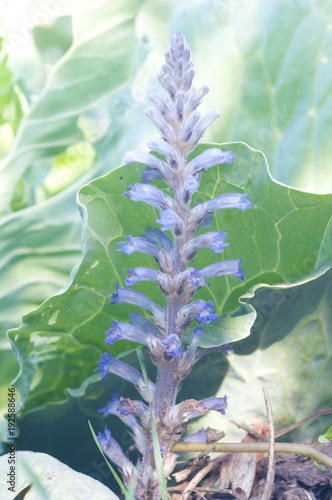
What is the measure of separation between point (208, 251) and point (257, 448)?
26.3 inches

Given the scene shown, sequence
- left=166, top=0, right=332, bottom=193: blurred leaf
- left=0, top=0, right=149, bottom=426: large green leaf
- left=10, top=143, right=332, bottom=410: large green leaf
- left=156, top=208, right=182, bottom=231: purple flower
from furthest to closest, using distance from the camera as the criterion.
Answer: left=0, top=0, right=149, bottom=426: large green leaf, left=166, top=0, right=332, bottom=193: blurred leaf, left=10, top=143, right=332, bottom=410: large green leaf, left=156, top=208, right=182, bottom=231: purple flower

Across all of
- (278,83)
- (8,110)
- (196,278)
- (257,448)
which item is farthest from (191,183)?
(8,110)

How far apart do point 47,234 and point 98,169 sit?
47 centimetres

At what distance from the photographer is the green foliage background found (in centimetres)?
176

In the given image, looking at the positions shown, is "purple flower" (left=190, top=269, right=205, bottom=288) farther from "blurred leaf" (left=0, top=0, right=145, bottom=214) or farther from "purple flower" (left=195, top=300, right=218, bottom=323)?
"blurred leaf" (left=0, top=0, right=145, bottom=214)

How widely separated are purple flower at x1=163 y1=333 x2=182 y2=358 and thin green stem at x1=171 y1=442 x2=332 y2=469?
34cm

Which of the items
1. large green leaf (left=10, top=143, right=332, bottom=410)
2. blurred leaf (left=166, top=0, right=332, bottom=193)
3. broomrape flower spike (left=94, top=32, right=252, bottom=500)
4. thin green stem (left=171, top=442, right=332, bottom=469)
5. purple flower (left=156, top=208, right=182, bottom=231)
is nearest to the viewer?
purple flower (left=156, top=208, right=182, bottom=231)

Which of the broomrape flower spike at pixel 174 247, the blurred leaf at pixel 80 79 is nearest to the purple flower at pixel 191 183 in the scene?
the broomrape flower spike at pixel 174 247

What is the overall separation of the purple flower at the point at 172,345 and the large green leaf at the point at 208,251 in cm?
52

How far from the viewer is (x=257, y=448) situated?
146 cm

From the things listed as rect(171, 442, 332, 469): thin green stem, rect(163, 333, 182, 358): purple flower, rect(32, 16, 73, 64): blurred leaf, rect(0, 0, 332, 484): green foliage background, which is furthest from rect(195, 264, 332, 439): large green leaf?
rect(32, 16, 73, 64): blurred leaf

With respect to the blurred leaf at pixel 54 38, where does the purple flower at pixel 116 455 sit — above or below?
below

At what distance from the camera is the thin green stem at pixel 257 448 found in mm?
1432

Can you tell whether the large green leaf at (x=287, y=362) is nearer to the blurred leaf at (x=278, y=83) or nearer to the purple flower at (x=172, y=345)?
the purple flower at (x=172, y=345)
